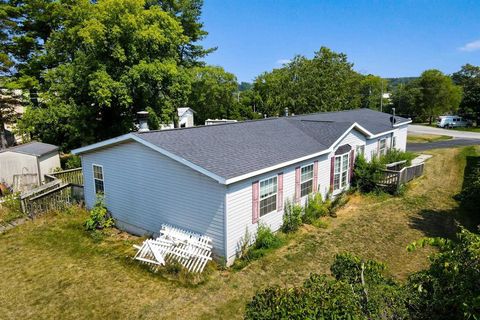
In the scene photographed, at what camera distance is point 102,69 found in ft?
70.7

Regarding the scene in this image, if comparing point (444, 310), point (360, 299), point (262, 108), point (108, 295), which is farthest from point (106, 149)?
point (262, 108)

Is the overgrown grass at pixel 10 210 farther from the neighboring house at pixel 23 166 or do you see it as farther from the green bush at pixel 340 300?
the green bush at pixel 340 300

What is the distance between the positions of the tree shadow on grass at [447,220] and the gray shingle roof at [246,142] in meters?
5.21

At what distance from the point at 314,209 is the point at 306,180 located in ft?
4.42

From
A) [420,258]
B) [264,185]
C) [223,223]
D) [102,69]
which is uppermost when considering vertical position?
[102,69]

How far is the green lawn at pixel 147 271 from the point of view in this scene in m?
8.33

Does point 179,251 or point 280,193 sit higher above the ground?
point 280,193

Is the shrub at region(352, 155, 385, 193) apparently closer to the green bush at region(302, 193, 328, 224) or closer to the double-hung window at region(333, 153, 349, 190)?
the double-hung window at region(333, 153, 349, 190)

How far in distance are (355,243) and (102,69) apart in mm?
19096

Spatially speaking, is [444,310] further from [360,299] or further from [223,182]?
[223,182]

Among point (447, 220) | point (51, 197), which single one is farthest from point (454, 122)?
point (51, 197)

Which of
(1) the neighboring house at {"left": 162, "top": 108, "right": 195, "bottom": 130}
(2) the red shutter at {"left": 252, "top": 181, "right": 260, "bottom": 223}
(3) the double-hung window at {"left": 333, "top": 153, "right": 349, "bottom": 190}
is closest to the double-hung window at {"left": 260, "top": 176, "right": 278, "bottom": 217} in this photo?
(2) the red shutter at {"left": 252, "top": 181, "right": 260, "bottom": 223}

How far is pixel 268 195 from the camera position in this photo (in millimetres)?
11672

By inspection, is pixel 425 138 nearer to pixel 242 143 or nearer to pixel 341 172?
pixel 341 172
